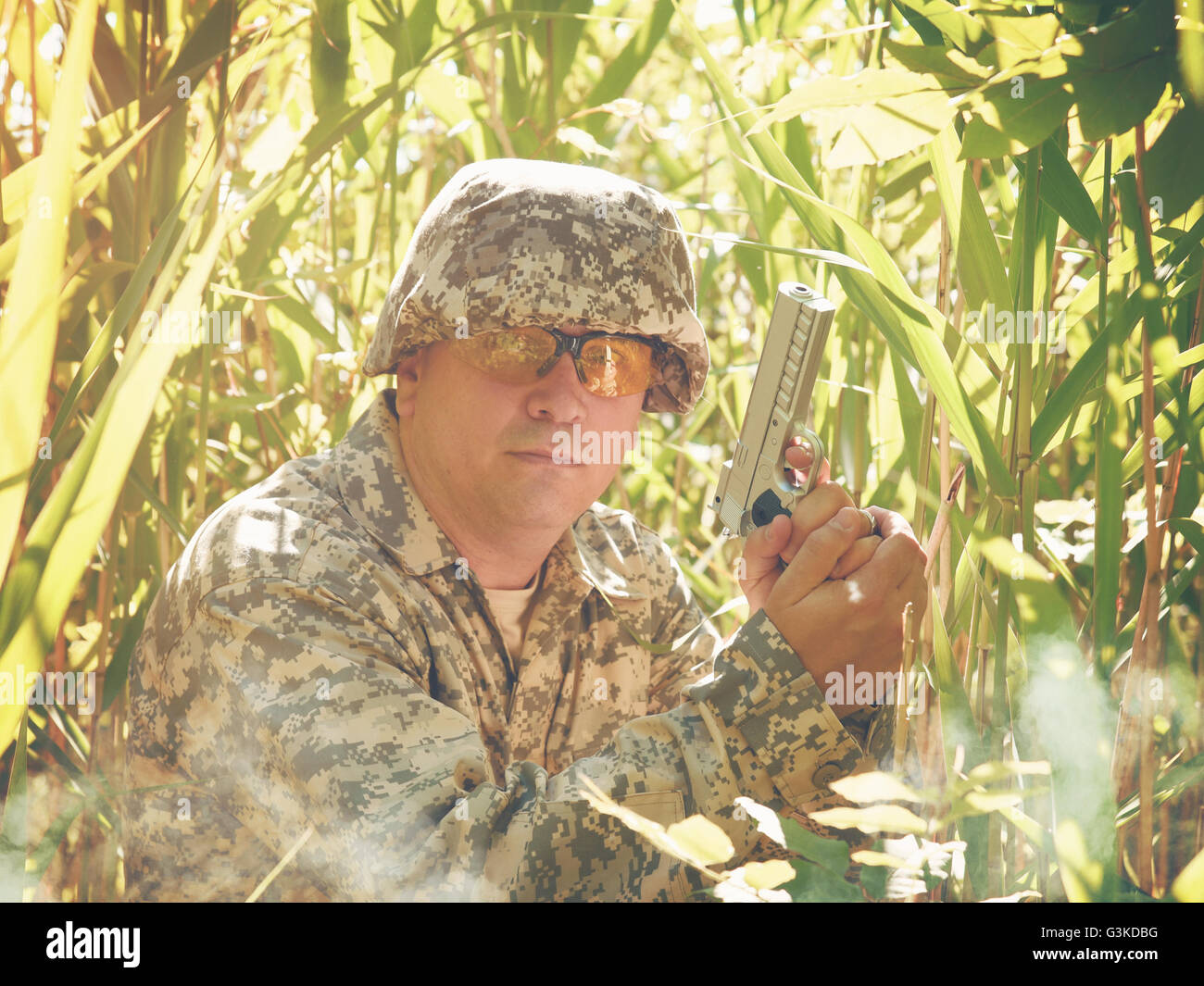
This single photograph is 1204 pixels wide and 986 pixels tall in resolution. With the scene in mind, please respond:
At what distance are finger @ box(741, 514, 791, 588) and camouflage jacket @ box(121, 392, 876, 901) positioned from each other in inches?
5.4

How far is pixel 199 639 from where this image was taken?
3.43ft

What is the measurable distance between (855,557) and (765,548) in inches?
5.0

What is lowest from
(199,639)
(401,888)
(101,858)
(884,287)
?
(101,858)

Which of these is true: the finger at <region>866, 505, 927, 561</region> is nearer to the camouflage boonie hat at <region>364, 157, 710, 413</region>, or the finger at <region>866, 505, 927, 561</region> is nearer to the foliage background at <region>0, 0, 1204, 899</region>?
the foliage background at <region>0, 0, 1204, 899</region>

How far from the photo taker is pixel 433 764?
3.01 feet

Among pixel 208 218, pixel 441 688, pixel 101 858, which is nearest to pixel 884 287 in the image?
pixel 441 688

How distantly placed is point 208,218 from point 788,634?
98 cm

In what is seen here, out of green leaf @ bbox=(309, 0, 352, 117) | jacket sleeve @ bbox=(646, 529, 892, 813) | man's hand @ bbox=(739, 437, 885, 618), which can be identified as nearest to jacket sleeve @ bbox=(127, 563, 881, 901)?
jacket sleeve @ bbox=(646, 529, 892, 813)

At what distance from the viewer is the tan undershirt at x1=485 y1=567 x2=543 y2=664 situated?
1.32 meters

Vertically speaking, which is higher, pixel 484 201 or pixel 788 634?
pixel 484 201

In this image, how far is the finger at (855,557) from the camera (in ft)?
3.11
